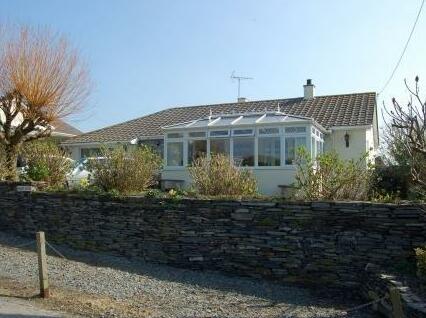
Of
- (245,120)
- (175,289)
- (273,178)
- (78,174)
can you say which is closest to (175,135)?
(245,120)

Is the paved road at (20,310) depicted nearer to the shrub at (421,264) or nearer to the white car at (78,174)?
the shrub at (421,264)

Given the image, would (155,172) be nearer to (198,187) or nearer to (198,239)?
(198,187)

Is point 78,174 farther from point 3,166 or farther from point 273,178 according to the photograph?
point 273,178

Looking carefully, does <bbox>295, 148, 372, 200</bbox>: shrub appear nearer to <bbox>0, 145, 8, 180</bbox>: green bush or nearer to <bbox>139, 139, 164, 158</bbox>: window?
<bbox>0, 145, 8, 180</bbox>: green bush

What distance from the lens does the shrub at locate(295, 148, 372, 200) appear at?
10.4 m

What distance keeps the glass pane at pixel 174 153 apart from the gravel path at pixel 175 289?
1043cm

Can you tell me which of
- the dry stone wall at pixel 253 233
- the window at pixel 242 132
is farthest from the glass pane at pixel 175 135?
the dry stone wall at pixel 253 233

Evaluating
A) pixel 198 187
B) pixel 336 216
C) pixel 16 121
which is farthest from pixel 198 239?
pixel 16 121

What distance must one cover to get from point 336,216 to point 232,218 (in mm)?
1983

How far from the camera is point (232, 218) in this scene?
1037 centimetres

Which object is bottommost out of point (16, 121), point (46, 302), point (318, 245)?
point (46, 302)

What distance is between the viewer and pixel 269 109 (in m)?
26.9

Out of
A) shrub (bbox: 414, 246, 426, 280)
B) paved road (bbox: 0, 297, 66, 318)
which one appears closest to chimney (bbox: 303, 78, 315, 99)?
shrub (bbox: 414, 246, 426, 280)

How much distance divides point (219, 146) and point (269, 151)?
214cm
